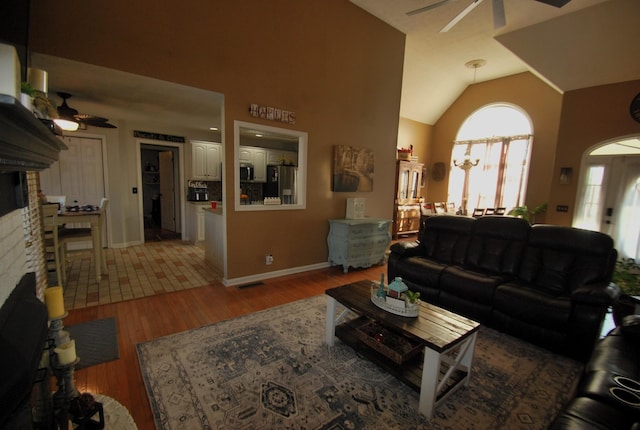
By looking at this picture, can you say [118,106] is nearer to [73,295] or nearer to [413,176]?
[73,295]

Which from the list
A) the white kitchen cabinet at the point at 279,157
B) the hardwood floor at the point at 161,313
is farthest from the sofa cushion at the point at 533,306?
the white kitchen cabinet at the point at 279,157

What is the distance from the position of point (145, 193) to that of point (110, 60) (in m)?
7.08

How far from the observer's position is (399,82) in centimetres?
497

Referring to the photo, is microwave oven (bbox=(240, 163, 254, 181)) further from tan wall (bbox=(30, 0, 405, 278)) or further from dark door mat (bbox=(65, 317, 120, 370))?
dark door mat (bbox=(65, 317, 120, 370))

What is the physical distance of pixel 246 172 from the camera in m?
6.04

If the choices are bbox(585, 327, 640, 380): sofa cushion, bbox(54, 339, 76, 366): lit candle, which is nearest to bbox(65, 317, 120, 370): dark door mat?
bbox(54, 339, 76, 366): lit candle

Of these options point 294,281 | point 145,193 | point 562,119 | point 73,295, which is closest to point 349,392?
point 294,281

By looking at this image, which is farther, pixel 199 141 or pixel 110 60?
pixel 199 141

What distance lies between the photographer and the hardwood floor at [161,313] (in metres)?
1.78

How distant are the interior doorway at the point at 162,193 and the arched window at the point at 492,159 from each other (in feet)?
22.4

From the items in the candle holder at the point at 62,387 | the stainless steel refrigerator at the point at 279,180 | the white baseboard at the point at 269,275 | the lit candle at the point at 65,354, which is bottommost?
the white baseboard at the point at 269,275

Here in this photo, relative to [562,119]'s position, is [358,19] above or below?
above

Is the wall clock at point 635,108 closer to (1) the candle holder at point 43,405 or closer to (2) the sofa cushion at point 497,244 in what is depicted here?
(2) the sofa cushion at point 497,244

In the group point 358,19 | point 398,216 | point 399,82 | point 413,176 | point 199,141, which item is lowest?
point 398,216
